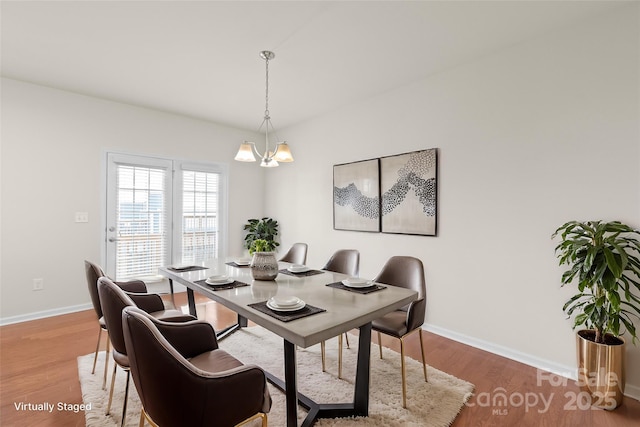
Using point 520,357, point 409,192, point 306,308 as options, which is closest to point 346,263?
point 409,192

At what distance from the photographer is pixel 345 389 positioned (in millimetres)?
2135

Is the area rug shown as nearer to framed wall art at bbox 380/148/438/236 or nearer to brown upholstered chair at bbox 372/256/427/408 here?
brown upholstered chair at bbox 372/256/427/408

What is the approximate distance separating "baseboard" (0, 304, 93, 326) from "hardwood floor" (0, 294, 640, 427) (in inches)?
6.3

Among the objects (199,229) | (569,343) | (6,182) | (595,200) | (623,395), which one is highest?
(6,182)

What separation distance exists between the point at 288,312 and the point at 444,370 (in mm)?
1672

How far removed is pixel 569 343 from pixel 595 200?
3.72 ft

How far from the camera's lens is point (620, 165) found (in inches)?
85.4

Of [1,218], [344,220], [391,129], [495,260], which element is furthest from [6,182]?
[495,260]

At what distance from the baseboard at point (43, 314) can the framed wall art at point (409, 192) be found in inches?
155

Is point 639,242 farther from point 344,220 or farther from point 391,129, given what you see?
point 344,220

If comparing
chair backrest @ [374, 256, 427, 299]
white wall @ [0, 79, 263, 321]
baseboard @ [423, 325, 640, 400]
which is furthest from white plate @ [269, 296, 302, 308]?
white wall @ [0, 79, 263, 321]

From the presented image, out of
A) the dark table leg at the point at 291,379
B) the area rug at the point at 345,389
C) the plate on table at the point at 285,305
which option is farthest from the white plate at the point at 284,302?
the area rug at the point at 345,389

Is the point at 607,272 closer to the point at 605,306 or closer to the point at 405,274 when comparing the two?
the point at 605,306

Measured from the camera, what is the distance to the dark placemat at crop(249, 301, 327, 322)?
1462 mm
